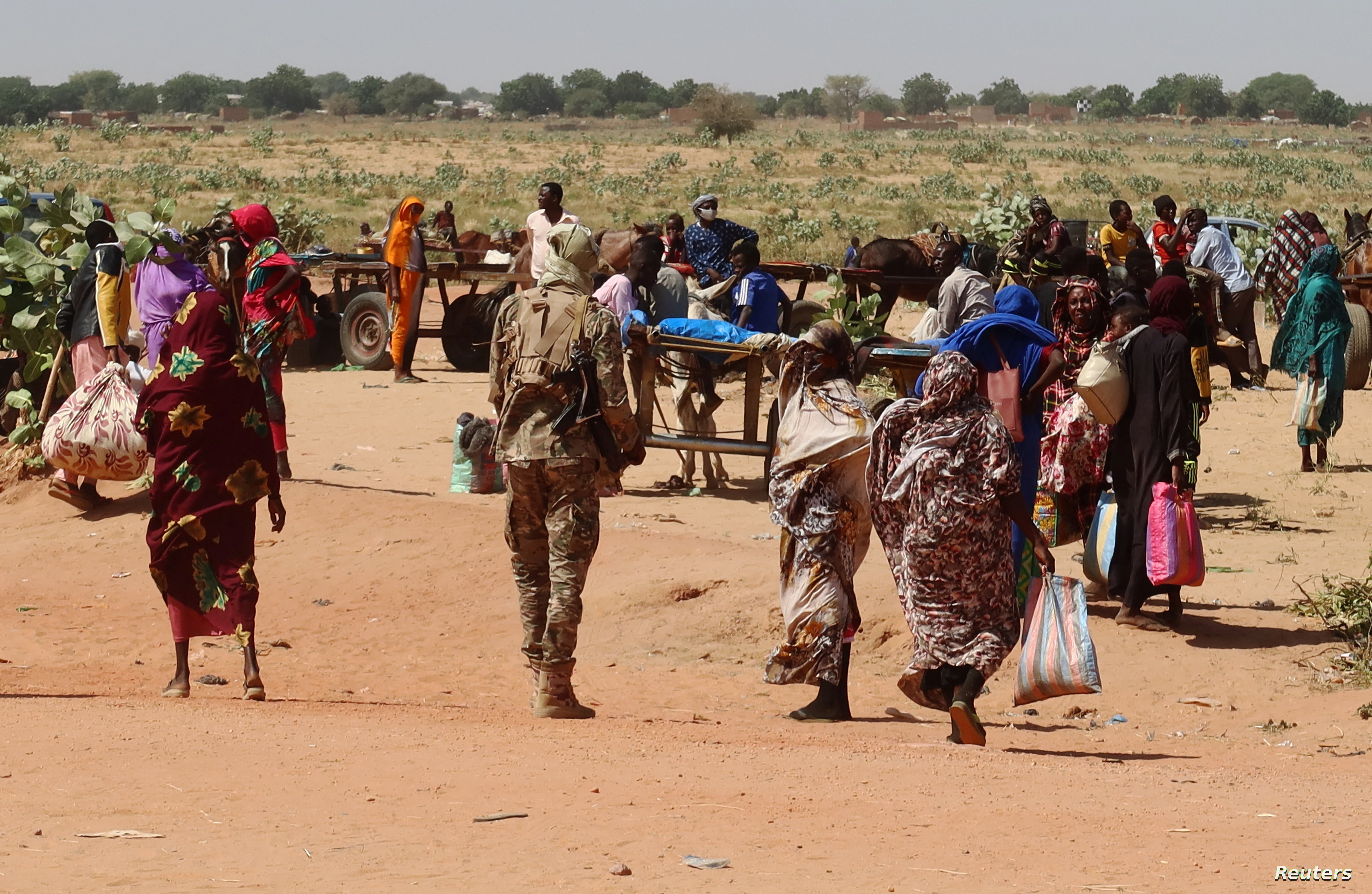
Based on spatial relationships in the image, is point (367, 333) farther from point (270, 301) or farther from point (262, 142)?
point (262, 142)

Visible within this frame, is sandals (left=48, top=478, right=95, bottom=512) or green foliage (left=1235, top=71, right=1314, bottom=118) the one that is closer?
sandals (left=48, top=478, right=95, bottom=512)

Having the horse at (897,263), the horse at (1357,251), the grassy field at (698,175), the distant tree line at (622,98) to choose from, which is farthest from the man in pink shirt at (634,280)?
the distant tree line at (622,98)

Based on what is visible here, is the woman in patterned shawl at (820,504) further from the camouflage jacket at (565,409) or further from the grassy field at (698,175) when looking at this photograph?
the grassy field at (698,175)

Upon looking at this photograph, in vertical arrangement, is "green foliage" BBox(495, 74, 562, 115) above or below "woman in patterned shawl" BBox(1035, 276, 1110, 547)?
above

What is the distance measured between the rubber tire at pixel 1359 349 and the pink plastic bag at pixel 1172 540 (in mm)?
8960

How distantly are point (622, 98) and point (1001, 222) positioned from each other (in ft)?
342

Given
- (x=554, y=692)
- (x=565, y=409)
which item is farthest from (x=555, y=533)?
(x=554, y=692)

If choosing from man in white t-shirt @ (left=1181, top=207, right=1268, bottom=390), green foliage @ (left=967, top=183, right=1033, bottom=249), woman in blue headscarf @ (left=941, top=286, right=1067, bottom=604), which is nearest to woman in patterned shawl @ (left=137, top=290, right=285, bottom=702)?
woman in blue headscarf @ (left=941, top=286, right=1067, bottom=604)

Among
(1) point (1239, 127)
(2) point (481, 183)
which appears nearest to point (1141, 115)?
(1) point (1239, 127)

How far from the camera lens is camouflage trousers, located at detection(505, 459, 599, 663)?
655 cm

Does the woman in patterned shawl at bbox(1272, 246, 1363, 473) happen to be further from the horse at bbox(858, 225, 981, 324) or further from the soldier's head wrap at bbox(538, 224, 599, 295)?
the soldier's head wrap at bbox(538, 224, 599, 295)

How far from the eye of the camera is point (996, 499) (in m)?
6.28

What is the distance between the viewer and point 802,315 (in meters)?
17.1

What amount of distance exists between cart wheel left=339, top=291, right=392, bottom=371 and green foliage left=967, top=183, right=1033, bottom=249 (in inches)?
297
